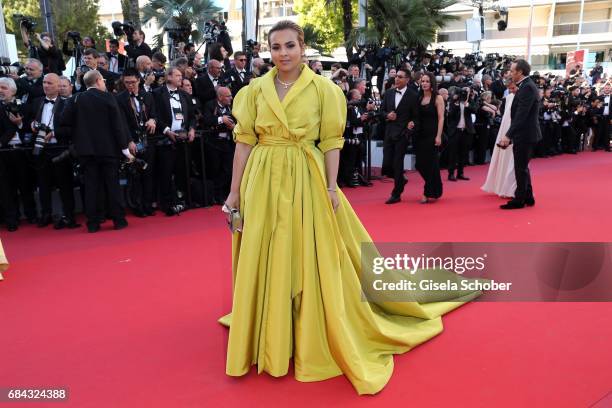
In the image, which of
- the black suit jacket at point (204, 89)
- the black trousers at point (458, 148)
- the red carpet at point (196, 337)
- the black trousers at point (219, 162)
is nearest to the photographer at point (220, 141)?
the black trousers at point (219, 162)

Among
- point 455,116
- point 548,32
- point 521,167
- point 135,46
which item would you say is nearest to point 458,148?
point 455,116

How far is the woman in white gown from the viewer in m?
6.83

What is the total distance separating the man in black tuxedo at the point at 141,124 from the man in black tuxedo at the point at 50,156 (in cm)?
66

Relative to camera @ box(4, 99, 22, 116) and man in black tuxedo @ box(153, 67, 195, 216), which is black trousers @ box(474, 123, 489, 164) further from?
camera @ box(4, 99, 22, 116)

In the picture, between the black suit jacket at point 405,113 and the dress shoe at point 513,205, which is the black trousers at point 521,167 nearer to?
the dress shoe at point 513,205

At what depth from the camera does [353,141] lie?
7.86 m

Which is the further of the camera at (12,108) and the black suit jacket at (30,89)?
the black suit jacket at (30,89)

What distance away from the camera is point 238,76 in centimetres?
770

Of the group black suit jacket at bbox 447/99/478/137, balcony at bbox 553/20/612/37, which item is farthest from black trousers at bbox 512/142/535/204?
balcony at bbox 553/20/612/37

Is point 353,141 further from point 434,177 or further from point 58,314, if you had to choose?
point 58,314

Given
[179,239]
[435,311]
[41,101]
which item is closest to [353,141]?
[179,239]

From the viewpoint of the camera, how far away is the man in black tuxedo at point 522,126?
6105 mm

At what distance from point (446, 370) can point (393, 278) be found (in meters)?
0.63

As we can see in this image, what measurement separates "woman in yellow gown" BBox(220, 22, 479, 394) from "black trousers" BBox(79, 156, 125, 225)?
343cm
